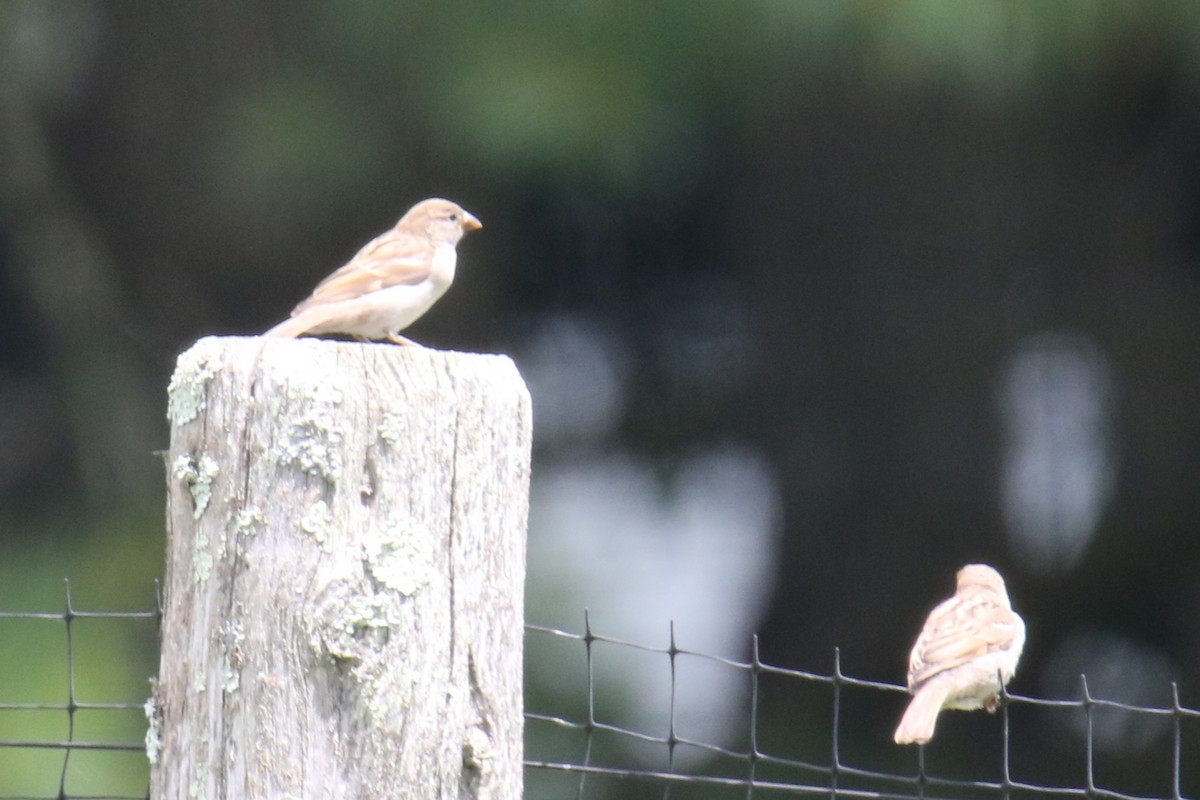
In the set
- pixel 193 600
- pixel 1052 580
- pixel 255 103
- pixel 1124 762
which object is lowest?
pixel 193 600

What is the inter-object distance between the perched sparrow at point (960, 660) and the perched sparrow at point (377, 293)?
120 cm

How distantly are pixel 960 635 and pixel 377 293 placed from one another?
1.34 meters

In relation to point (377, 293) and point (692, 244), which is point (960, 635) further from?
point (692, 244)

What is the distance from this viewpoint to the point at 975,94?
5266 millimetres

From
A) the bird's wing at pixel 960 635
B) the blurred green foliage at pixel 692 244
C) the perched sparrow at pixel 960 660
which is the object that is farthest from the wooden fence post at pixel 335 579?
the blurred green foliage at pixel 692 244

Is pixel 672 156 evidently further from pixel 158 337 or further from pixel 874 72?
pixel 158 337

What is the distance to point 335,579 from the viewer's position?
1845mm

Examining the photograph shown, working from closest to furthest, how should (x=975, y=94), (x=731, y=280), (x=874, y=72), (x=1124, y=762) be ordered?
(x=874, y=72) → (x=975, y=94) → (x=1124, y=762) → (x=731, y=280)

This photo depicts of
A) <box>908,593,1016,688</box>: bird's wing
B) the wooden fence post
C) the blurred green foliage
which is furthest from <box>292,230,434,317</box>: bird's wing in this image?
the wooden fence post

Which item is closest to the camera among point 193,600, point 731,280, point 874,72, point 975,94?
point 193,600

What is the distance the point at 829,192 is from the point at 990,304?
2.20 ft

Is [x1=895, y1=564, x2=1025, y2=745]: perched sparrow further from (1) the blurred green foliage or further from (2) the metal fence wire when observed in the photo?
(1) the blurred green foliage

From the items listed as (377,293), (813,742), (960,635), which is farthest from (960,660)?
(813,742)

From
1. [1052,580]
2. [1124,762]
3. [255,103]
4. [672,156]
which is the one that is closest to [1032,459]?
[1052,580]
